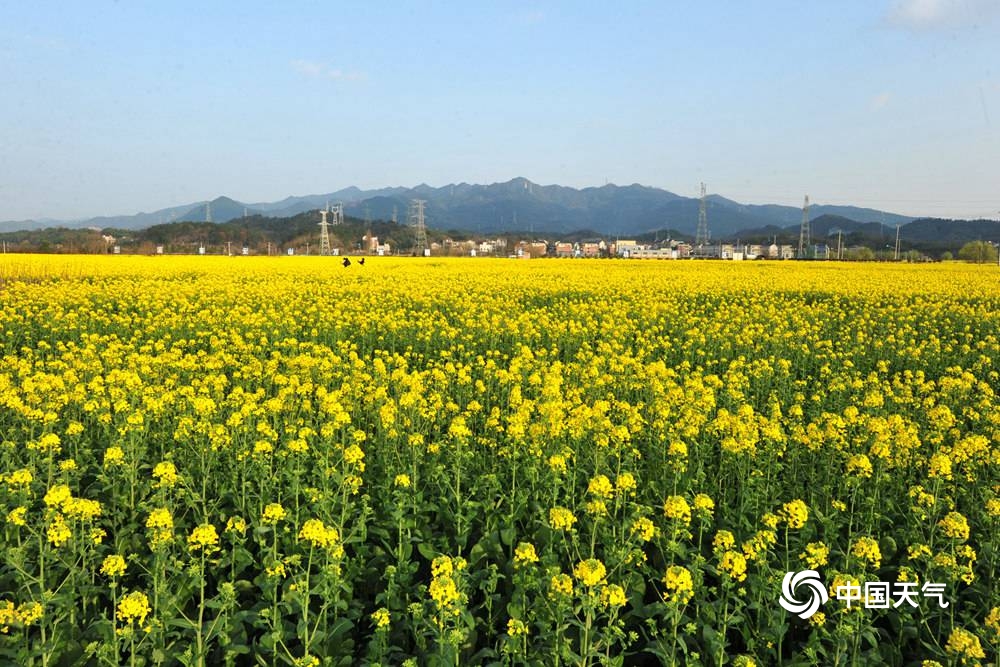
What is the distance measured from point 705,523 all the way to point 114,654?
367 centimetres

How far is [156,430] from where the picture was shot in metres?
7.00

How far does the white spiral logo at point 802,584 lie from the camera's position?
3.97 m

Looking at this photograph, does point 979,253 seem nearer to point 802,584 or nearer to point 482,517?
point 802,584

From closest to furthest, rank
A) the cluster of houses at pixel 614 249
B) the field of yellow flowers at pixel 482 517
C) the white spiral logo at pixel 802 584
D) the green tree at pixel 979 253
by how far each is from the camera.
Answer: the field of yellow flowers at pixel 482 517, the white spiral logo at pixel 802 584, the green tree at pixel 979 253, the cluster of houses at pixel 614 249

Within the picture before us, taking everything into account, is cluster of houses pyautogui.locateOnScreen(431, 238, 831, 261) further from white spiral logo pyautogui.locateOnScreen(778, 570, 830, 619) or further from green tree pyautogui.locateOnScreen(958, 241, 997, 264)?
white spiral logo pyautogui.locateOnScreen(778, 570, 830, 619)

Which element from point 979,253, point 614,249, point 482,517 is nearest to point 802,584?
point 482,517

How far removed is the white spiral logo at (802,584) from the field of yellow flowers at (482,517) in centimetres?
11

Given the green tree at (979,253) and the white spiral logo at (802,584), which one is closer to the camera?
the white spiral logo at (802,584)

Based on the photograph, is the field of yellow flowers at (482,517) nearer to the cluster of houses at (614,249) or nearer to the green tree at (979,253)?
the green tree at (979,253)

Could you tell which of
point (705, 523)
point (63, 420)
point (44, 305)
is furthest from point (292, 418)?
point (44, 305)

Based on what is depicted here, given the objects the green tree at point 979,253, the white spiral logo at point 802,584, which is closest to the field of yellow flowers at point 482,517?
the white spiral logo at point 802,584

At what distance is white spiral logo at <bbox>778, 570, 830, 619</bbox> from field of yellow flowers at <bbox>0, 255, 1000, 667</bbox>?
0.11 metres

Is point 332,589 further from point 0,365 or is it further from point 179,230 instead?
point 179,230

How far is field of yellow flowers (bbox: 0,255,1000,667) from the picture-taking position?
3.61 m
